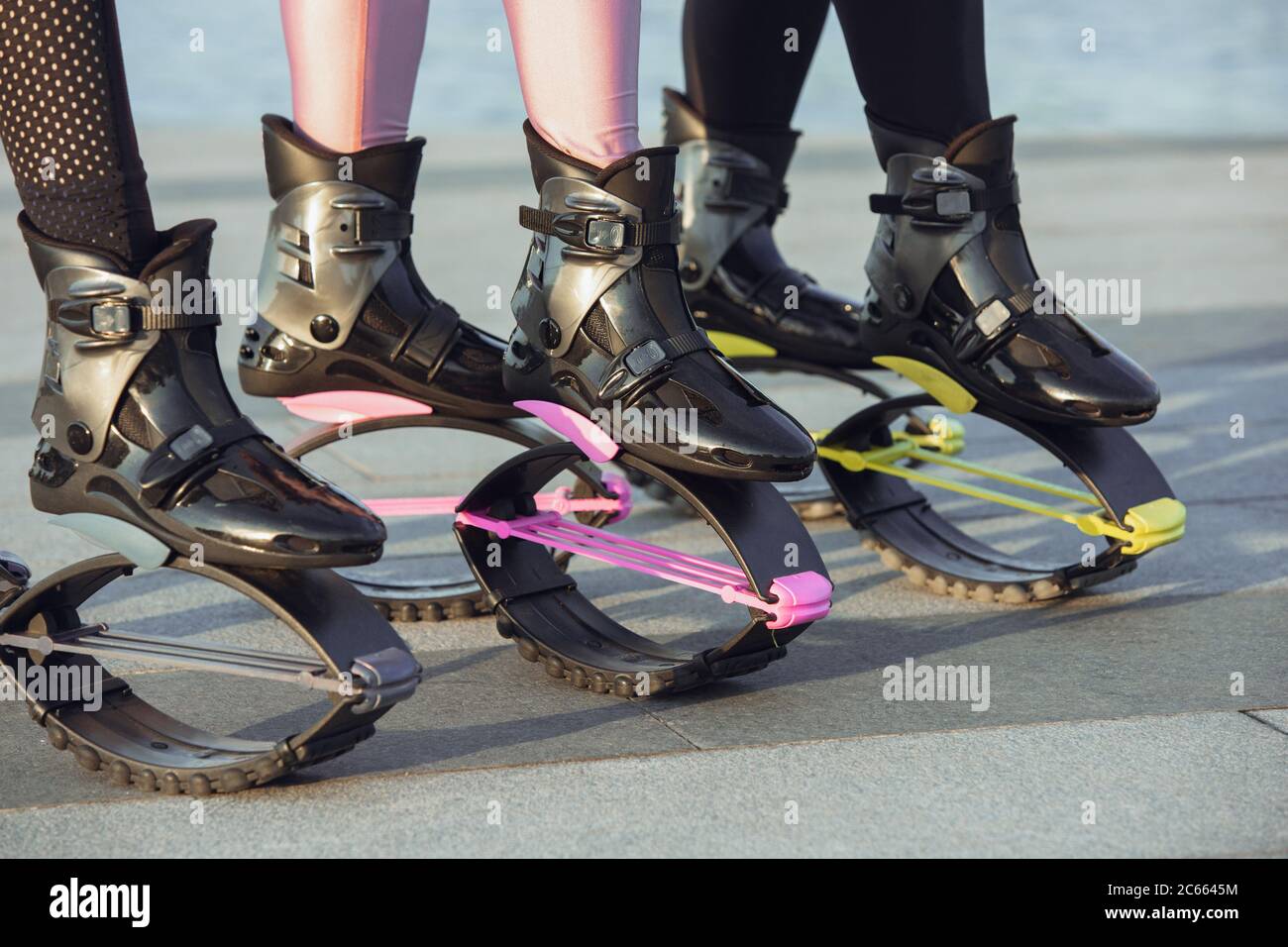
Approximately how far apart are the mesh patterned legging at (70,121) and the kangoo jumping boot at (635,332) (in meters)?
0.54

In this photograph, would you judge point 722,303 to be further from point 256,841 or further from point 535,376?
point 256,841

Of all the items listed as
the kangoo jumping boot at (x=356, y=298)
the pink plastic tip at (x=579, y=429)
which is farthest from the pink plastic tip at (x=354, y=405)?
the pink plastic tip at (x=579, y=429)

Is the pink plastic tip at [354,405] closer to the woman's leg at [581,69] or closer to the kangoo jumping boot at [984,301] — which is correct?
the woman's leg at [581,69]

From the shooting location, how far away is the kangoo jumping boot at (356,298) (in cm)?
238

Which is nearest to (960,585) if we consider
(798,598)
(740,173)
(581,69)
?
(798,598)

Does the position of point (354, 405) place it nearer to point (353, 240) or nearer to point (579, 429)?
point (353, 240)

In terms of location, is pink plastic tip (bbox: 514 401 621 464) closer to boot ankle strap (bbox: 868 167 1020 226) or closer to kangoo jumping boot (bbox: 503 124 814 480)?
kangoo jumping boot (bbox: 503 124 814 480)

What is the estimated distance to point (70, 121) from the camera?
1.81m

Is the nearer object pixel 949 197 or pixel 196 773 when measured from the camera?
pixel 196 773

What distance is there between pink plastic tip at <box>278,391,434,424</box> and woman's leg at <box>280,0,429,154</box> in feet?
1.19

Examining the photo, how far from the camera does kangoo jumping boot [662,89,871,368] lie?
2982 millimetres

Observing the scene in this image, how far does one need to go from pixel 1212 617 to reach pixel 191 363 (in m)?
1.51

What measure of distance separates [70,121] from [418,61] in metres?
0.77
